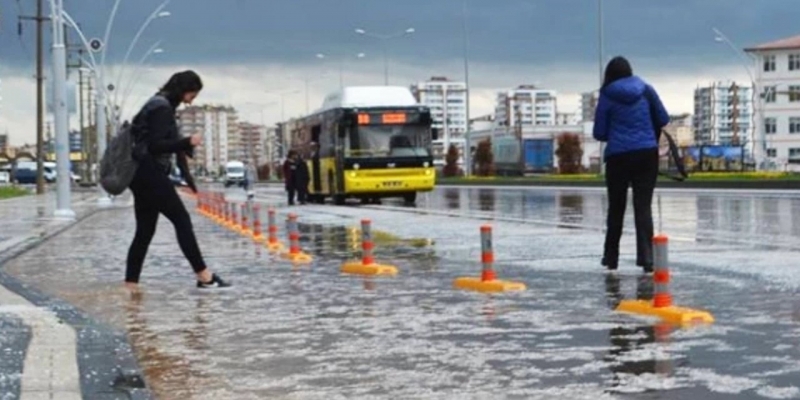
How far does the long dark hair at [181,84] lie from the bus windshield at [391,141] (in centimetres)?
2720

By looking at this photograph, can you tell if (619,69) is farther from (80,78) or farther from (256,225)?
(80,78)

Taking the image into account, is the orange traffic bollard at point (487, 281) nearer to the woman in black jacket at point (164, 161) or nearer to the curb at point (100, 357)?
the woman in black jacket at point (164, 161)

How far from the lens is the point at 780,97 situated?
382 feet

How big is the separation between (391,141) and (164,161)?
1087 inches

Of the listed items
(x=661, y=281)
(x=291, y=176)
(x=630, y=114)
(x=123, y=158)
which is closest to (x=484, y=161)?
Result: (x=291, y=176)

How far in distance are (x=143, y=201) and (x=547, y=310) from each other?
173 inches

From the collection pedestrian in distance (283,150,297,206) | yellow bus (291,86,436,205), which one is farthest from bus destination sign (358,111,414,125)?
pedestrian in distance (283,150,297,206)

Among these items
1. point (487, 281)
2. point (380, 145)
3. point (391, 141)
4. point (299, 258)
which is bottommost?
point (299, 258)

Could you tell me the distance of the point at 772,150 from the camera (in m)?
116

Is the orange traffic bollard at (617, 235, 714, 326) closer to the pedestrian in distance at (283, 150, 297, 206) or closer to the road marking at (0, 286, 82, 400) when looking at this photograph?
the road marking at (0, 286, 82, 400)

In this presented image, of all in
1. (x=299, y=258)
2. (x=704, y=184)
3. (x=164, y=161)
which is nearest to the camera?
(x=164, y=161)

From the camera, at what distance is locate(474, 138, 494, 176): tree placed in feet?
333

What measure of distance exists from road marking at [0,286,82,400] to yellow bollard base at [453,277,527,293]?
364cm

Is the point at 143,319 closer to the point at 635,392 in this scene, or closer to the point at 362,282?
the point at 362,282
